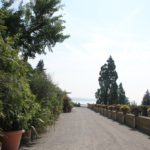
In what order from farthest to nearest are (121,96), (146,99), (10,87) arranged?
1. (121,96)
2. (146,99)
3. (10,87)

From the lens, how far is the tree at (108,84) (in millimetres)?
94287

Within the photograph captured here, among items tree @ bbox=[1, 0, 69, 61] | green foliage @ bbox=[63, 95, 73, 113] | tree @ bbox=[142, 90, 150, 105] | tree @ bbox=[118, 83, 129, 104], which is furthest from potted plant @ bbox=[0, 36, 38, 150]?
tree @ bbox=[118, 83, 129, 104]

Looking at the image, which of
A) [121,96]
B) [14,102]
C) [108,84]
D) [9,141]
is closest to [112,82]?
[108,84]

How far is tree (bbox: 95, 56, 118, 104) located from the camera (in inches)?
3712

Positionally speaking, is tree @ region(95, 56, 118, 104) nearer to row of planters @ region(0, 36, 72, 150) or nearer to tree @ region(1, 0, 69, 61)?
tree @ region(1, 0, 69, 61)

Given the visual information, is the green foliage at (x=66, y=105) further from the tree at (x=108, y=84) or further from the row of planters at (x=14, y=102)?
the row of planters at (x=14, y=102)

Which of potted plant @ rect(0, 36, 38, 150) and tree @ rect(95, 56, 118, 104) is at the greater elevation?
tree @ rect(95, 56, 118, 104)

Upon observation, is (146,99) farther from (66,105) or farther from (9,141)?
(9,141)

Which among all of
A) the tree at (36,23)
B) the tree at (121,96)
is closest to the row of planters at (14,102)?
the tree at (36,23)

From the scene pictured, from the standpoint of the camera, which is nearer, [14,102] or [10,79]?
[10,79]

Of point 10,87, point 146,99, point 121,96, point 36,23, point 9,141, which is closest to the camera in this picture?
point 10,87

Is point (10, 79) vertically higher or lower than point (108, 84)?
lower

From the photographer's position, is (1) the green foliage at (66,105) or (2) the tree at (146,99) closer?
(1) the green foliage at (66,105)

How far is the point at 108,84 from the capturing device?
9631 cm
